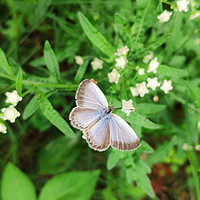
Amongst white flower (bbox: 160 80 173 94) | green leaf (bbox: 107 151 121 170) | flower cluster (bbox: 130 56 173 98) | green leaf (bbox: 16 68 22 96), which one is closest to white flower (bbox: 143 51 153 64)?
flower cluster (bbox: 130 56 173 98)

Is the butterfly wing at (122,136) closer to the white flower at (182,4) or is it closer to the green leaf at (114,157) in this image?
the green leaf at (114,157)

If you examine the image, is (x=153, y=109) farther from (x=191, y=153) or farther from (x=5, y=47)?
(x=5, y=47)

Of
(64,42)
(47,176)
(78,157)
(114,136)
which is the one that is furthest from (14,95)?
(47,176)

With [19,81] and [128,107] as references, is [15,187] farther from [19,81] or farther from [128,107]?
[128,107]

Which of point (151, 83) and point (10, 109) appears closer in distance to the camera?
point (10, 109)

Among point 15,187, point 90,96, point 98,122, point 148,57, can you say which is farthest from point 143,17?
point 15,187

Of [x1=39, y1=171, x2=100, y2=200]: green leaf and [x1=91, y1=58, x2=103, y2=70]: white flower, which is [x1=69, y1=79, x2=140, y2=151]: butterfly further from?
[x1=39, y1=171, x2=100, y2=200]: green leaf

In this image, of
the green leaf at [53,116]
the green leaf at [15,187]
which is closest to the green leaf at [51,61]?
the green leaf at [53,116]

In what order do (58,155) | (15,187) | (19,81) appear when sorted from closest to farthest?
(19,81) < (15,187) < (58,155)

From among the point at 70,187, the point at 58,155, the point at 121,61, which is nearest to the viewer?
the point at 121,61
